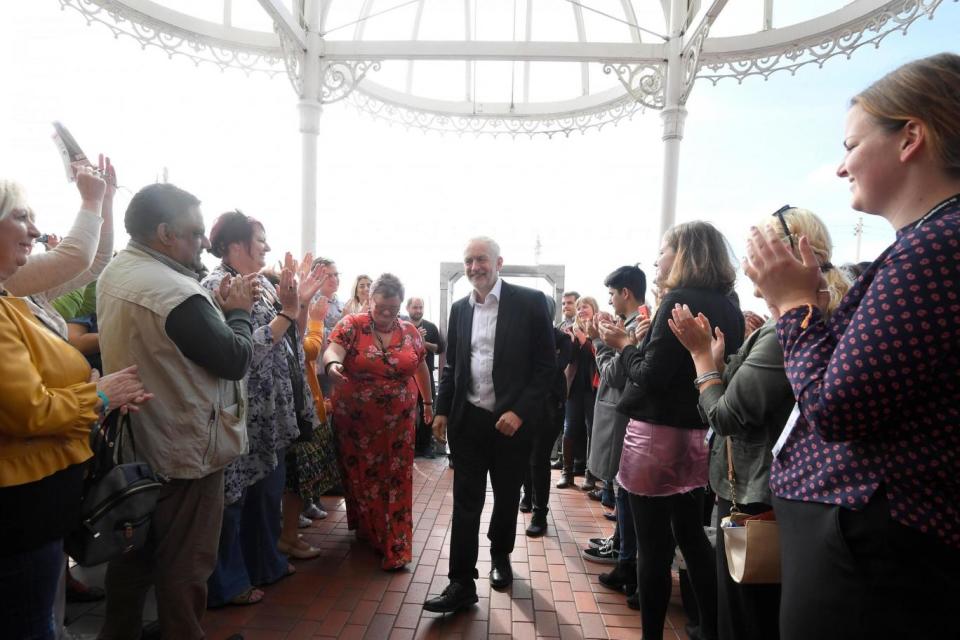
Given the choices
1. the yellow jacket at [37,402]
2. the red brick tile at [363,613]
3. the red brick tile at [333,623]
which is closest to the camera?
the yellow jacket at [37,402]

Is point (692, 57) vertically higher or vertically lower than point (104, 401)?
higher

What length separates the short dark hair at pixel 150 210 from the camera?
1.84 metres

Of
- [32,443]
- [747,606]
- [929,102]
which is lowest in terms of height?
[747,606]

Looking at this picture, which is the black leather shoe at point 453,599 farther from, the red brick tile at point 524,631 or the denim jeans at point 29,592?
the denim jeans at point 29,592

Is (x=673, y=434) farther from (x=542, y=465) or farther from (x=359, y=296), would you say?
(x=359, y=296)

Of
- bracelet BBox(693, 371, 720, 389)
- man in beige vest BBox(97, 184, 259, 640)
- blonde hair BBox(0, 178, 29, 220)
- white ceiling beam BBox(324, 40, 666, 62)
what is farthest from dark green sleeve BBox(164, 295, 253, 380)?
white ceiling beam BBox(324, 40, 666, 62)

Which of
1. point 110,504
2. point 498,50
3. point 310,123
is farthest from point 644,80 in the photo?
point 110,504

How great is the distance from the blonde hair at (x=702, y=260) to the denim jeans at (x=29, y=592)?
231cm

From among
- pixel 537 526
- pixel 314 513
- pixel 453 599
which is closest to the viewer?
pixel 453 599

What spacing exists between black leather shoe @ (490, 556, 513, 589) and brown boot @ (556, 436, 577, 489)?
205cm

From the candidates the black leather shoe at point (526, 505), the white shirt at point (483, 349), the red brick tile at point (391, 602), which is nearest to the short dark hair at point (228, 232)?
the white shirt at point (483, 349)

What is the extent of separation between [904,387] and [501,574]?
102 inches

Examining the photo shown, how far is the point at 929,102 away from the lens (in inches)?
37.1

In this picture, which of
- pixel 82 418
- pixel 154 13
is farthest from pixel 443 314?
pixel 82 418
